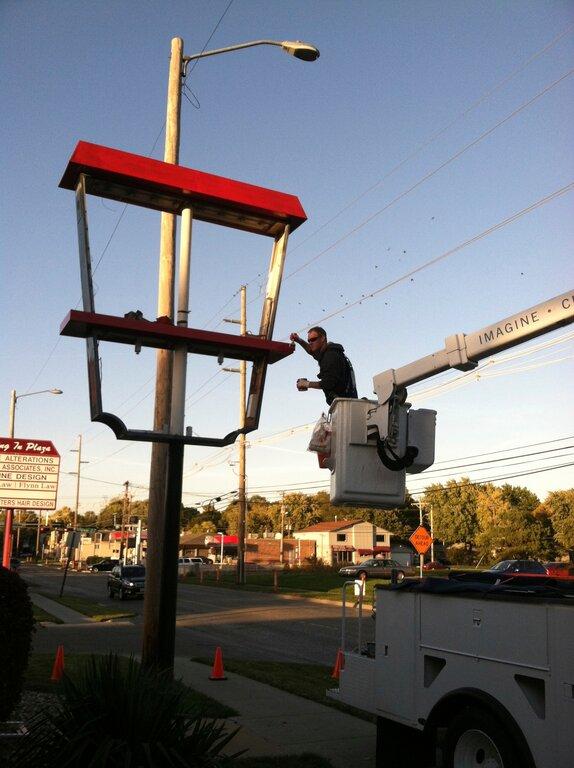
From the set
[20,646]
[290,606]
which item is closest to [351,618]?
[290,606]

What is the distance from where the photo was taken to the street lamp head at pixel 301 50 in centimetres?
1162

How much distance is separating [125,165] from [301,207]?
1.94m

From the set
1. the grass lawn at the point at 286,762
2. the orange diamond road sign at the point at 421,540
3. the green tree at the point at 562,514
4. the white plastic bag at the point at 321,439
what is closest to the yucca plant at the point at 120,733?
the grass lawn at the point at 286,762

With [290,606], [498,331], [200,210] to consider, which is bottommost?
[290,606]

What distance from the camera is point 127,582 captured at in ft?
118

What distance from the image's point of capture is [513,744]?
193 inches

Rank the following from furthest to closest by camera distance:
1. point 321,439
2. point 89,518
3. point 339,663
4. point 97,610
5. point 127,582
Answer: point 89,518, point 127,582, point 97,610, point 339,663, point 321,439

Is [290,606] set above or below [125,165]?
below

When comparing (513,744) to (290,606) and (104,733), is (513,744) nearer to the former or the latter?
(104,733)

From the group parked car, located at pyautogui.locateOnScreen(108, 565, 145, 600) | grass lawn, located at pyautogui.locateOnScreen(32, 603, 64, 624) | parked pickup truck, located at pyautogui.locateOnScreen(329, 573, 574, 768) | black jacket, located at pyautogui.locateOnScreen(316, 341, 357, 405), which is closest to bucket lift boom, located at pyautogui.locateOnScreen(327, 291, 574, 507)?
black jacket, located at pyautogui.locateOnScreen(316, 341, 357, 405)

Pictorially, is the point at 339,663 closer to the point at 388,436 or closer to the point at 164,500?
the point at 164,500

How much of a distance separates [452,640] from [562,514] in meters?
87.3

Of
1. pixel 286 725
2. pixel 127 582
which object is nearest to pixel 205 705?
pixel 286 725

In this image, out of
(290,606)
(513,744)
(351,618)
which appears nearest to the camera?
(513,744)
